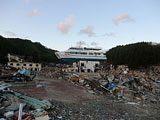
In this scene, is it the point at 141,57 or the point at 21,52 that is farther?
the point at 21,52

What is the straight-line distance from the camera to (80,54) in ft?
86.5

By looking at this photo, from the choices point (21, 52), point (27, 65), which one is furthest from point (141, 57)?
point (21, 52)

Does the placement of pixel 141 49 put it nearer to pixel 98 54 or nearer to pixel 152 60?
pixel 152 60

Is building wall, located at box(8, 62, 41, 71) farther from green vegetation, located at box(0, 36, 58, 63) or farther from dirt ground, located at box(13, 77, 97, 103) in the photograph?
dirt ground, located at box(13, 77, 97, 103)

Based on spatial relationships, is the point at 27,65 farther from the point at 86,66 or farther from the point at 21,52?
the point at 21,52

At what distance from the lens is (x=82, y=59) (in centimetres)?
2653

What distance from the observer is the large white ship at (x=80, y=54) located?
25922 mm

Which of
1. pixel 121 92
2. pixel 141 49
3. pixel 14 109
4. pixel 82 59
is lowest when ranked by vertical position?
pixel 121 92

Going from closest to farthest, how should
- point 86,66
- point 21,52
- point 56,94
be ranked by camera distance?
point 56,94 → point 86,66 → point 21,52

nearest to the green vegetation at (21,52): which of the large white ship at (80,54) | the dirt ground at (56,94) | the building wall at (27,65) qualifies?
the building wall at (27,65)

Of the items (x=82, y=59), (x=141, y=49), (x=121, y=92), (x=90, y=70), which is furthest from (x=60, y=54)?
(x=141, y=49)

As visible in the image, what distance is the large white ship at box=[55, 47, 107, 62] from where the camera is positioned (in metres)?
25.9

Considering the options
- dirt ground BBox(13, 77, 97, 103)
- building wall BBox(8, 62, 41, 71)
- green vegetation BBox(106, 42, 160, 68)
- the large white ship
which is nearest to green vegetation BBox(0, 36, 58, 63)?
building wall BBox(8, 62, 41, 71)

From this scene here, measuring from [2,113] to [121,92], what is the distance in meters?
9.99
